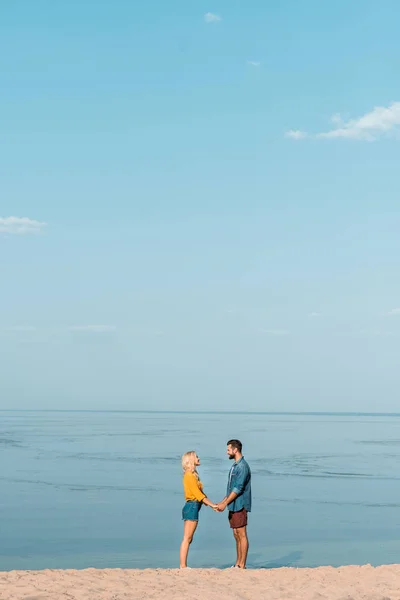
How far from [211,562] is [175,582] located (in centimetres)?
282

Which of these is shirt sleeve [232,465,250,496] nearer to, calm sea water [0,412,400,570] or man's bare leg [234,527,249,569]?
man's bare leg [234,527,249,569]

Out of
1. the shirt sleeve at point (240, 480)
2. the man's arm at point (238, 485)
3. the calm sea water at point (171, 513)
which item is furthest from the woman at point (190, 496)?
the calm sea water at point (171, 513)

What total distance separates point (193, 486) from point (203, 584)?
128 cm

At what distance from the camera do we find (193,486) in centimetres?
980

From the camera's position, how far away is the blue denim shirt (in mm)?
9820

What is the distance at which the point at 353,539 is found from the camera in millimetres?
13570

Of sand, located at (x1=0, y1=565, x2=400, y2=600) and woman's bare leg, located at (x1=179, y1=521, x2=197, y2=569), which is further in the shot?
woman's bare leg, located at (x1=179, y1=521, x2=197, y2=569)

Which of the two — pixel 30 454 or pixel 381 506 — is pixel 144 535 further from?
pixel 30 454

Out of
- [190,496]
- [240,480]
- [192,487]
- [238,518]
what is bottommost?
[238,518]

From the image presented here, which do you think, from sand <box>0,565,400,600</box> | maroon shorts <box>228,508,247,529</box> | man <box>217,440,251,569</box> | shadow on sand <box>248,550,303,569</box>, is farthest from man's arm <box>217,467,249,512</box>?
shadow on sand <box>248,550,303,569</box>

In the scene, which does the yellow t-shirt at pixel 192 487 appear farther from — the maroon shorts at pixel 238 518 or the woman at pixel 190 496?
the maroon shorts at pixel 238 518

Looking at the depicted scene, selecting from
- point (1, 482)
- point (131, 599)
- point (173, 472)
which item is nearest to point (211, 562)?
point (131, 599)

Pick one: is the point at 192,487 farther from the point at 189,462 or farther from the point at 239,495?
the point at 239,495

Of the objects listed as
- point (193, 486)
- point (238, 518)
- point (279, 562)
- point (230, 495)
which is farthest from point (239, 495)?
point (279, 562)
